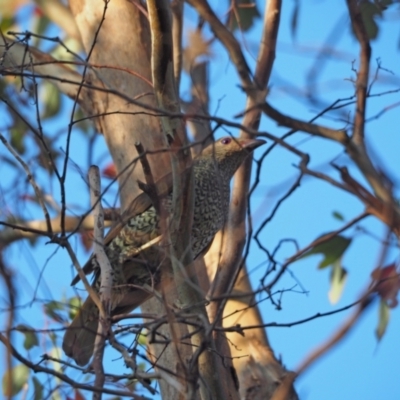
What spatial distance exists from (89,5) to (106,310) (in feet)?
10.4

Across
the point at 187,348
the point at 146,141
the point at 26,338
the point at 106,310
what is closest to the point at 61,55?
the point at 146,141

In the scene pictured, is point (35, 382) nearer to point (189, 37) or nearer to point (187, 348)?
point (187, 348)

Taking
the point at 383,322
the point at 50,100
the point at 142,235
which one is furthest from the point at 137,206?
the point at 50,100

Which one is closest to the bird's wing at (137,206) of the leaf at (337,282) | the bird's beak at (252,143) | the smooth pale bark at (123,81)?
the smooth pale bark at (123,81)

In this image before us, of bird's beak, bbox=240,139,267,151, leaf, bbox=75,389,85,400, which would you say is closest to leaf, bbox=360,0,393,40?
bird's beak, bbox=240,139,267,151

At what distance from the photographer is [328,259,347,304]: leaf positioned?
5508 millimetres

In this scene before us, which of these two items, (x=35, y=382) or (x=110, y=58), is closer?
(x=35, y=382)

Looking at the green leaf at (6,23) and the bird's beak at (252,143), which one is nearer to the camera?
the bird's beak at (252,143)

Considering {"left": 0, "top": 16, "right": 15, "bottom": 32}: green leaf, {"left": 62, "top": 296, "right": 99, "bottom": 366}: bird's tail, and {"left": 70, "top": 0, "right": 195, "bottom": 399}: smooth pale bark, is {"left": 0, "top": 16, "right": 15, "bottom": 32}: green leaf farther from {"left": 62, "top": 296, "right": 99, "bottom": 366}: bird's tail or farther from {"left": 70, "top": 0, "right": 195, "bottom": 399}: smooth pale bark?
{"left": 62, "top": 296, "right": 99, "bottom": 366}: bird's tail

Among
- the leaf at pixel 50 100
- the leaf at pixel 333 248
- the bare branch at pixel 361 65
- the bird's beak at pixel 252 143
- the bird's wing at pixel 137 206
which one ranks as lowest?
the bare branch at pixel 361 65

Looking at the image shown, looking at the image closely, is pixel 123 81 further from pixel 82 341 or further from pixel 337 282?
pixel 337 282

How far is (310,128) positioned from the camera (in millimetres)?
2236

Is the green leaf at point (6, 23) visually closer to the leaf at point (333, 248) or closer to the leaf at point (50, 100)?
the leaf at point (50, 100)

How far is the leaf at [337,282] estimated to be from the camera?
551 centimetres
